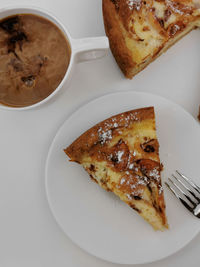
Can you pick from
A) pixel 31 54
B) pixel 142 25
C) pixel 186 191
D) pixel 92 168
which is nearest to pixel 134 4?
pixel 142 25

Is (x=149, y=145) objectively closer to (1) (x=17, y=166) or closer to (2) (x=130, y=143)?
(2) (x=130, y=143)

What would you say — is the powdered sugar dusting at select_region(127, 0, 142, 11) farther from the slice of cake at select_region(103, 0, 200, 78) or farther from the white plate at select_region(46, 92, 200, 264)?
the white plate at select_region(46, 92, 200, 264)

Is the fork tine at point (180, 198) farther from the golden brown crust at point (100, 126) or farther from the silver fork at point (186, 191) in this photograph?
the golden brown crust at point (100, 126)

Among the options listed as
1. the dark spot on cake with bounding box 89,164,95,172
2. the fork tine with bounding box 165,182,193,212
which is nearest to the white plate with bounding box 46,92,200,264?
the fork tine with bounding box 165,182,193,212

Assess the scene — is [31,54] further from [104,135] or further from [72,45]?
[104,135]

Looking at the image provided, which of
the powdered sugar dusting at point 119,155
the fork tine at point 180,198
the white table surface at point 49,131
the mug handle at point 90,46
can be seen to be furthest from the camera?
the white table surface at point 49,131

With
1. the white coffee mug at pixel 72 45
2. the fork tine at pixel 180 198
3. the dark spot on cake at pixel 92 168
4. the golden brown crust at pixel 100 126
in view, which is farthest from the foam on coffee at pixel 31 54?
the fork tine at pixel 180 198

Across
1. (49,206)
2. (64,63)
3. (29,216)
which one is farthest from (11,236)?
(64,63)
